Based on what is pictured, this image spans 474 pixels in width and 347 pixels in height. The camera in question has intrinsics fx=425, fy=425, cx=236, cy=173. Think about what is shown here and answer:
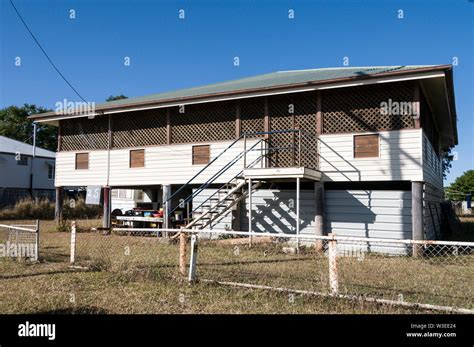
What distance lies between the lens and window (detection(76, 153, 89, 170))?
17500mm

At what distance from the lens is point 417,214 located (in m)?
11.3

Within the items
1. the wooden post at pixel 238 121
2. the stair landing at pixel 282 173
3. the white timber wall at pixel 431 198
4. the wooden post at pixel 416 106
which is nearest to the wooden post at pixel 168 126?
the wooden post at pixel 238 121

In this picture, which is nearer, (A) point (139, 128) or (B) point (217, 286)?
(B) point (217, 286)

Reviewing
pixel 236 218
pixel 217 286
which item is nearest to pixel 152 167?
pixel 236 218

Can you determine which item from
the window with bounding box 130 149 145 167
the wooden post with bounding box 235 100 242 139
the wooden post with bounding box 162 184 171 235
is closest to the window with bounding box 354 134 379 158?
the wooden post with bounding box 235 100 242 139

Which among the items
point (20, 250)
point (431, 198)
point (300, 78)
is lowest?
point (20, 250)

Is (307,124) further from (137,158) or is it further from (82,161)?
(82,161)

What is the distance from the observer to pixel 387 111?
1212 centimetres

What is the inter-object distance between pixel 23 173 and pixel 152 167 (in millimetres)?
22114
